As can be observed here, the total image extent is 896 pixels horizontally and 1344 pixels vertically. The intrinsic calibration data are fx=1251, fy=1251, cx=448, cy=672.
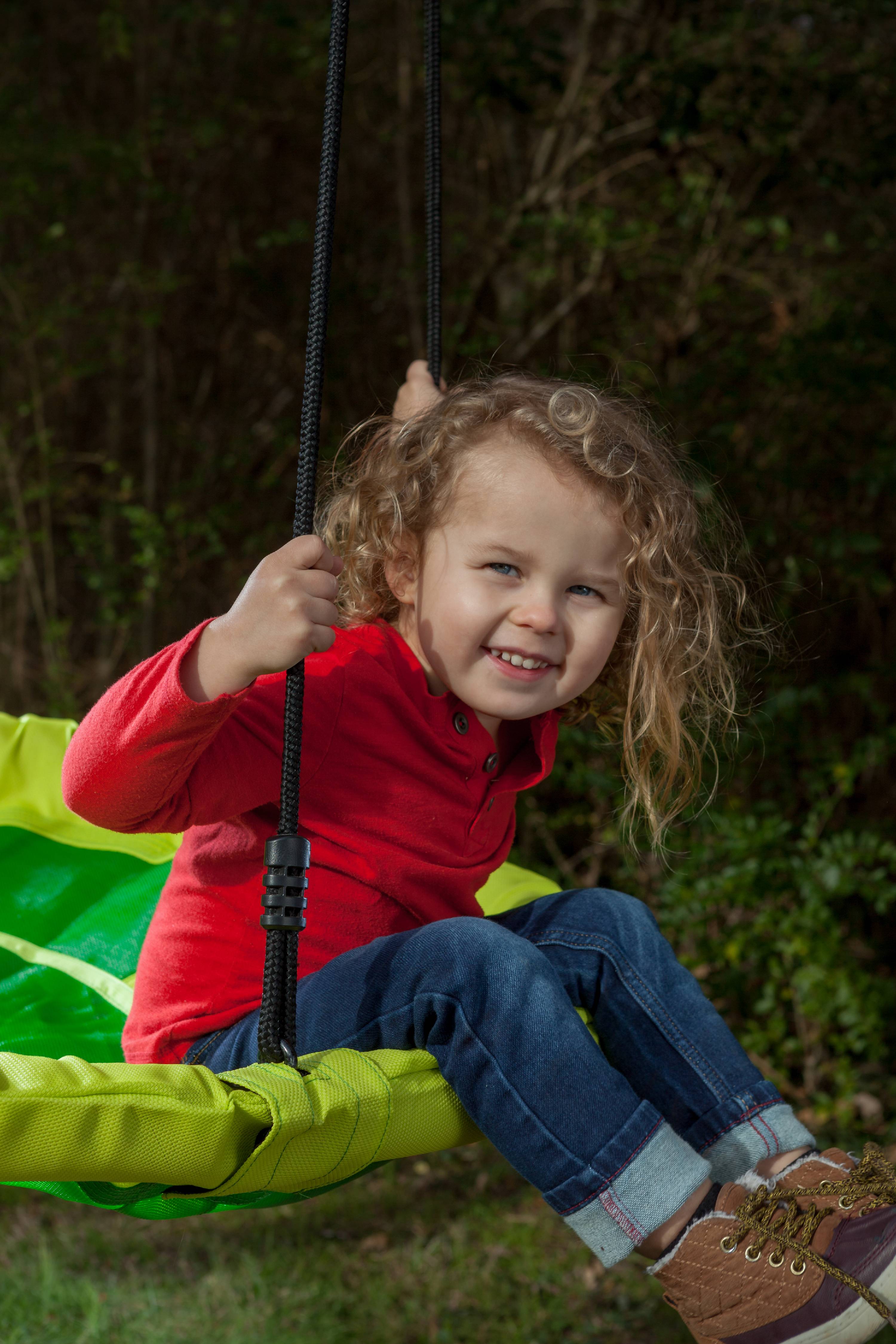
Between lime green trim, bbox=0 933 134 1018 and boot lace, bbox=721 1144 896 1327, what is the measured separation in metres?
0.85

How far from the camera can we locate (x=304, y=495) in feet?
3.73

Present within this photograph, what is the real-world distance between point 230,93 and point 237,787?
3.01m

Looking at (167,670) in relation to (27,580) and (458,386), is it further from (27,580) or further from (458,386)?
(27,580)

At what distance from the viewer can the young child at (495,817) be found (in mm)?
1120

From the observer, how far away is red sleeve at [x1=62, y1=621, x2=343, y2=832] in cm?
108

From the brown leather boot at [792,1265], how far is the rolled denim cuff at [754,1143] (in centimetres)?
10

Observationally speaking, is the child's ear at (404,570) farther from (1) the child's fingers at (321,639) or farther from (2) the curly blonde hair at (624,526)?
(1) the child's fingers at (321,639)

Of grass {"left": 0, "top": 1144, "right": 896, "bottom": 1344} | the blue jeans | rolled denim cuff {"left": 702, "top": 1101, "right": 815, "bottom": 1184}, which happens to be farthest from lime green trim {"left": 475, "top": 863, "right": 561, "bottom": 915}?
grass {"left": 0, "top": 1144, "right": 896, "bottom": 1344}

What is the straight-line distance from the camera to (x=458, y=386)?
156 centimetres

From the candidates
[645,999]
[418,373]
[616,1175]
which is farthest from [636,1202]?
[418,373]

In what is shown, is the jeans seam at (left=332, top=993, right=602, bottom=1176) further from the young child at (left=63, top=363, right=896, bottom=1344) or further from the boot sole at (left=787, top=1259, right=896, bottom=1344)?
the boot sole at (left=787, top=1259, right=896, bottom=1344)

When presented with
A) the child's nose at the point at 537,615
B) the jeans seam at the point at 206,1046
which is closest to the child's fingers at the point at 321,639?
the child's nose at the point at 537,615

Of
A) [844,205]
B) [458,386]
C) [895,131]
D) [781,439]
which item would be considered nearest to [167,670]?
[458,386]

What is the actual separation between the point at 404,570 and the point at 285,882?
1.62 ft
